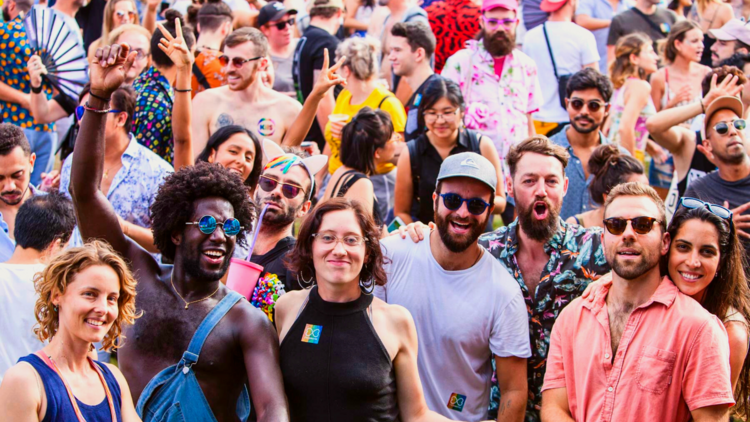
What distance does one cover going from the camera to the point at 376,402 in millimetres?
3709

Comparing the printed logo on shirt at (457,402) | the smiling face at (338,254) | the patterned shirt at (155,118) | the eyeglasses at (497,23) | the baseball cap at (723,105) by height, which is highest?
the eyeglasses at (497,23)

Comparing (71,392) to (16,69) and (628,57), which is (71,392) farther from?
(628,57)

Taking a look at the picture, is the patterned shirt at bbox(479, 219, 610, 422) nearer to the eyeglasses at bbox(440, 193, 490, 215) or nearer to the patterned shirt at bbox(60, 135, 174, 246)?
the eyeglasses at bbox(440, 193, 490, 215)

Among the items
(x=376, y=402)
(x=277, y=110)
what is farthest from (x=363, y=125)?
(x=376, y=402)

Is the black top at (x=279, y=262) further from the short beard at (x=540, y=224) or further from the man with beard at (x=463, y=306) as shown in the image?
the short beard at (x=540, y=224)

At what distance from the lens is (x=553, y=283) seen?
447 centimetres

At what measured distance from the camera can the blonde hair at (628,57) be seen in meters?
8.22

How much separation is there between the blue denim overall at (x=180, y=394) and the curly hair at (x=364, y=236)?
550mm

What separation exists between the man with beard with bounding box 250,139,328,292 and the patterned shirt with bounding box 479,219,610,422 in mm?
1263

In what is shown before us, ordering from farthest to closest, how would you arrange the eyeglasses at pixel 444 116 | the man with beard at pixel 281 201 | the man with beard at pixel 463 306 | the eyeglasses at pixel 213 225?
1. the eyeglasses at pixel 444 116
2. the man with beard at pixel 281 201
3. the man with beard at pixel 463 306
4. the eyeglasses at pixel 213 225

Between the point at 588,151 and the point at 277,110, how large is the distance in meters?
2.51

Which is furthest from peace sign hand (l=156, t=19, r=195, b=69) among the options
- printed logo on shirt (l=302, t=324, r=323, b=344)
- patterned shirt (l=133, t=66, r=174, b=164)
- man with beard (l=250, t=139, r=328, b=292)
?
printed logo on shirt (l=302, t=324, r=323, b=344)

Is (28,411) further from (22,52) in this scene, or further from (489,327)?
(22,52)

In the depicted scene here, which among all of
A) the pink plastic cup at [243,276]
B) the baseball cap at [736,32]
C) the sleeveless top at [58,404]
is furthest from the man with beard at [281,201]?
the baseball cap at [736,32]
